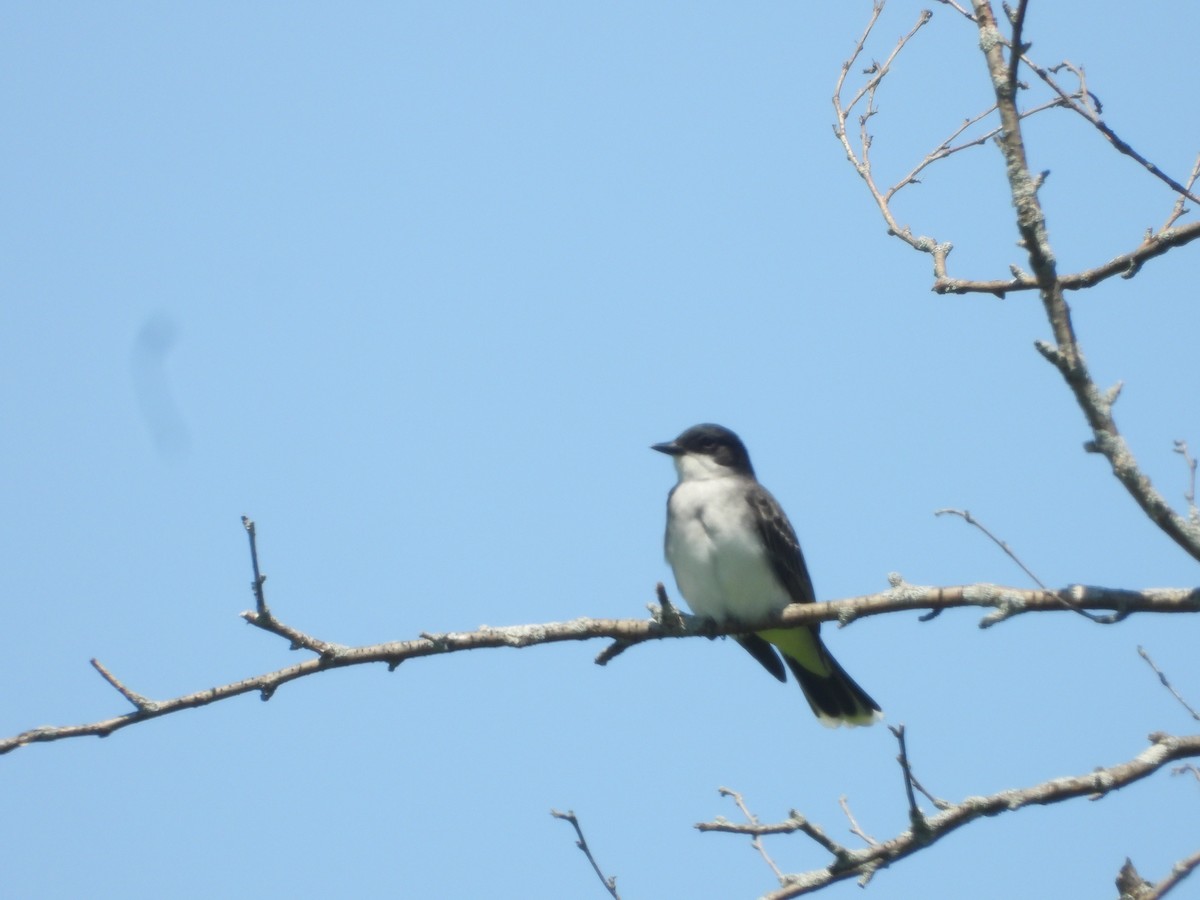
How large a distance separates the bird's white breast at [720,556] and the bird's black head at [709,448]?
18.5 inches

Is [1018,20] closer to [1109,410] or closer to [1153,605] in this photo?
[1109,410]

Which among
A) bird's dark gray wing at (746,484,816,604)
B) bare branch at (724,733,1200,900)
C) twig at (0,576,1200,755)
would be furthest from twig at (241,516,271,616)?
bird's dark gray wing at (746,484,816,604)

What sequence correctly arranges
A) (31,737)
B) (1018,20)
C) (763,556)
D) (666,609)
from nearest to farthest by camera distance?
(1018,20)
(31,737)
(666,609)
(763,556)

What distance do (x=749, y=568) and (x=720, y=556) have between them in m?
0.17

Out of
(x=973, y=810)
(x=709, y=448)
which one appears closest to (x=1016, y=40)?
(x=973, y=810)

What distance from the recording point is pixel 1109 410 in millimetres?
4176

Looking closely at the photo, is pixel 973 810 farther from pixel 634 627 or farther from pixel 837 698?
pixel 837 698

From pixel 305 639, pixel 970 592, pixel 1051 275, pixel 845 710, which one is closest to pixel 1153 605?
pixel 970 592

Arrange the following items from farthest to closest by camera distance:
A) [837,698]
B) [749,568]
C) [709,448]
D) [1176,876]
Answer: [709,448]
[837,698]
[749,568]
[1176,876]

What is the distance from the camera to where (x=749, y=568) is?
25.7 feet

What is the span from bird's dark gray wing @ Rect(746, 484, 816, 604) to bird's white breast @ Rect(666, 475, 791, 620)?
54 mm

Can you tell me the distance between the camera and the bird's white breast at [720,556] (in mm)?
7762

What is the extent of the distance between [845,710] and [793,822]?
168 inches

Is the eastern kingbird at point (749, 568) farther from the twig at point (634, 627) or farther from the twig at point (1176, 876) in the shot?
the twig at point (1176, 876)
